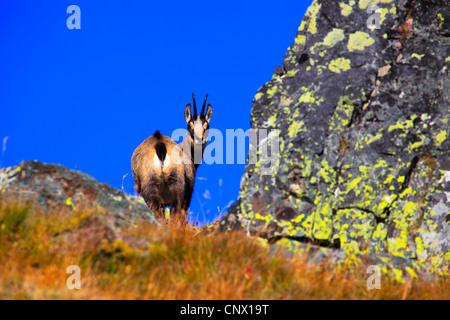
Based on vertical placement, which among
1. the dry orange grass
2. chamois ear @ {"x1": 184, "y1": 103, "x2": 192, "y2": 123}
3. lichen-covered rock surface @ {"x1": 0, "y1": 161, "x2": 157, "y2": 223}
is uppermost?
chamois ear @ {"x1": 184, "y1": 103, "x2": 192, "y2": 123}

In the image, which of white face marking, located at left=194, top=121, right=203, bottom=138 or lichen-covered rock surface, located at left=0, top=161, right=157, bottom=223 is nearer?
lichen-covered rock surface, located at left=0, top=161, right=157, bottom=223

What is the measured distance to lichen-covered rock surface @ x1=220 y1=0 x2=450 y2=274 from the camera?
7.72 m

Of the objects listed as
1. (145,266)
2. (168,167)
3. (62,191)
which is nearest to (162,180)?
(168,167)

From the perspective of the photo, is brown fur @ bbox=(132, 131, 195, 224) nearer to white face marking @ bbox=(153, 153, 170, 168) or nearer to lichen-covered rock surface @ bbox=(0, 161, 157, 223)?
white face marking @ bbox=(153, 153, 170, 168)

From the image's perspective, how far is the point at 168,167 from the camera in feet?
42.4

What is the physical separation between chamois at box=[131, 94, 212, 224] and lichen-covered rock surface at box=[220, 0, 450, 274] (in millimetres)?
4700

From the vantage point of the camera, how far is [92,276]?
517 centimetres

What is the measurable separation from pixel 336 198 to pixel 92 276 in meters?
4.25

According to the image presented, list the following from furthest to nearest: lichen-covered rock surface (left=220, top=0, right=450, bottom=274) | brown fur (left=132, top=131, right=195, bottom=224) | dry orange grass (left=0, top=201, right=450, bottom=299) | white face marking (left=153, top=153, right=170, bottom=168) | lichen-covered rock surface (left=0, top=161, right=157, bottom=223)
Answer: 1. white face marking (left=153, top=153, right=170, bottom=168)
2. brown fur (left=132, top=131, right=195, bottom=224)
3. lichen-covered rock surface (left=220, top=0, right=450, bottom=274)
4. lichen-covered rock surface (left=0, top=161, right=157, bottom=223)
5. dry orange grass (left=0, top=201, right=450, bottom=299)

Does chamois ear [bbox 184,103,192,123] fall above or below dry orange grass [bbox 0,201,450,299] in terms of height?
above

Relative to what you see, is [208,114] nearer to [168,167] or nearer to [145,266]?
[168,167]

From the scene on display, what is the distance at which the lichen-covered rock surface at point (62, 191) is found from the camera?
634 cm

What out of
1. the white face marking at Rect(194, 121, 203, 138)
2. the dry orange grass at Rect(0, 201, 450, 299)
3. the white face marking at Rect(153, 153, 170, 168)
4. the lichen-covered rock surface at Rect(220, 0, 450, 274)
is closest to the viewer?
the dry orange grass at Rect(0, 201, 450, 299)

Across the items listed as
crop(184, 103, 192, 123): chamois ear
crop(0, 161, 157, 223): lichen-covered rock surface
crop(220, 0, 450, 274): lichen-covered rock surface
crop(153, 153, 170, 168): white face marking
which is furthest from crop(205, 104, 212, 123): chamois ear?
crop(0, 161, 157, 223): lichen-covered rock surface
